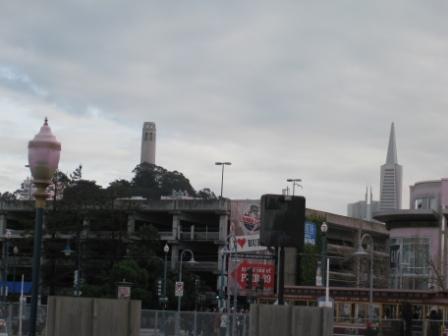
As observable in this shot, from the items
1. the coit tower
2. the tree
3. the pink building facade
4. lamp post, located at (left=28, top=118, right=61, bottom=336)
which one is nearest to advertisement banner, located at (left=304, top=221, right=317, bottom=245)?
the pink building facade

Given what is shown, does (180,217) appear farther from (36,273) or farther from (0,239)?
(36,273)

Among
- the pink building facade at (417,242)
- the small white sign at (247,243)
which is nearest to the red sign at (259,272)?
the small white sign at (247,243)

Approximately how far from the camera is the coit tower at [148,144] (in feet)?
595

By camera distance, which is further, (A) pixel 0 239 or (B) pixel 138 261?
(A) pixel 0 239

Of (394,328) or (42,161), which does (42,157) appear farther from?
(394,328)

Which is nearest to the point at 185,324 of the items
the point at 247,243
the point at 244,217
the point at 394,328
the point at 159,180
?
the point at 394,328

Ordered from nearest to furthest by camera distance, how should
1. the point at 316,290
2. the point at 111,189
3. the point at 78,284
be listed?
the point at 316,290 < the point at 78,284 < the point at 111,189

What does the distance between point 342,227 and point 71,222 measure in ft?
111

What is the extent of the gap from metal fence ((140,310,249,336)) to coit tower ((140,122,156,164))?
458 feet

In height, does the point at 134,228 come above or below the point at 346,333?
above

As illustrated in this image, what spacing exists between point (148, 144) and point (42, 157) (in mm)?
170335

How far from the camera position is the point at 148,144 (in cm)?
18288

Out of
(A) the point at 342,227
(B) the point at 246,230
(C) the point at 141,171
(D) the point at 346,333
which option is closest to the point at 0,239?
(B) the point at 246,230

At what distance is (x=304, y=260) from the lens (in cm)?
8831
